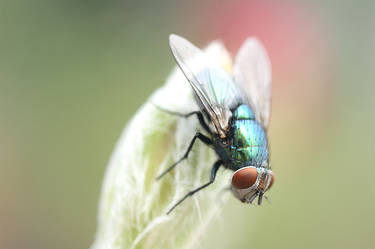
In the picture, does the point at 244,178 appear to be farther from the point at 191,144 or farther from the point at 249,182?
the point at 191,144

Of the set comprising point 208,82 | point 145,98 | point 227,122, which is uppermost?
point 208,82

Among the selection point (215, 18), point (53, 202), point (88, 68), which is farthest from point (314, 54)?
point (53, 202)

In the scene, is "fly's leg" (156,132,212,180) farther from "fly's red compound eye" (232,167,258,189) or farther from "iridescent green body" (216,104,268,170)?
"fly's red compound eye" (232,167,258,189)

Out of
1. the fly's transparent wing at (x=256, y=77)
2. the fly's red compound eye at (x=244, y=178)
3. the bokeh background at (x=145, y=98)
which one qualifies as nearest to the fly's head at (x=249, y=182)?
the fly's red compound eye at (x=244, y=178)

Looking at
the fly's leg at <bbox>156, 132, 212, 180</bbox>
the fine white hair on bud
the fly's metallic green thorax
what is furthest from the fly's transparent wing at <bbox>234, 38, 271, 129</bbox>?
the fine white hair on bud

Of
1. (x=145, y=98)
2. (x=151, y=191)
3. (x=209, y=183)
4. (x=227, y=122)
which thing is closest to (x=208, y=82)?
(x=227, y=122)
